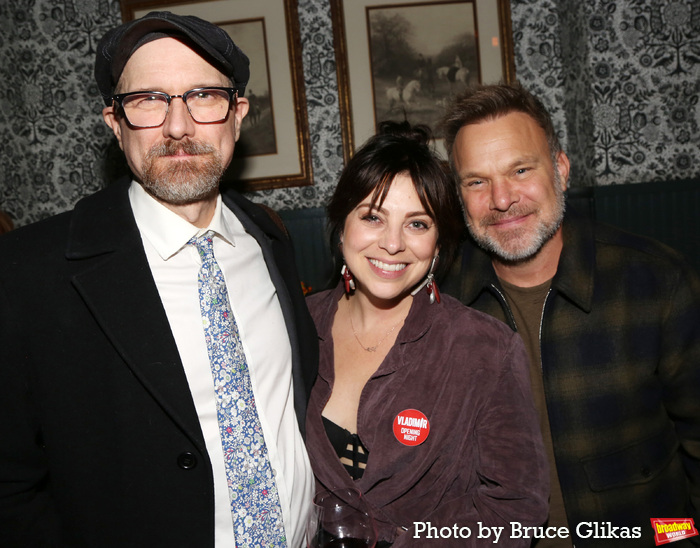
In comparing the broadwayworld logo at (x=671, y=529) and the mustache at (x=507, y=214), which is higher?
the mustache at (x=507, y=214)

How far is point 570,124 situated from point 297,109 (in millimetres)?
2022

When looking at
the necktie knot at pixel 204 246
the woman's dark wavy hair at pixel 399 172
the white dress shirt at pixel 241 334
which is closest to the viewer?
the white dress shirt at pixel 241 334

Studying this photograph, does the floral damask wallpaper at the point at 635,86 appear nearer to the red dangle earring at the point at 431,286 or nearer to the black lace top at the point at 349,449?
the red dangle earring at the point at 431,286

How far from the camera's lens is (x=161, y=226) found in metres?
1.50

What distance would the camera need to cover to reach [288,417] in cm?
164

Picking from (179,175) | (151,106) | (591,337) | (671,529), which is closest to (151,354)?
(179,175)

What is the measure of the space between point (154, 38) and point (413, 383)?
1280 millimetres

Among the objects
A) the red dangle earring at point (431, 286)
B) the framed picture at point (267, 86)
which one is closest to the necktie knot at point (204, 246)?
the red dangle earring at point (431, 286)

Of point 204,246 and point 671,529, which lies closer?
point 204,246

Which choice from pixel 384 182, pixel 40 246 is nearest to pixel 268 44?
pixel 384 182

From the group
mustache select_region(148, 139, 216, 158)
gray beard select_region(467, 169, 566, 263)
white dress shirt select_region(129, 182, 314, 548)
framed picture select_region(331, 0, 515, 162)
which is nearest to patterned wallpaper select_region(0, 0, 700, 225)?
framed picture select_region(331, 0, 515, 162)

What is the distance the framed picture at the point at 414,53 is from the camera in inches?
152

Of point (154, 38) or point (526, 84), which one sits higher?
point (526, 84)

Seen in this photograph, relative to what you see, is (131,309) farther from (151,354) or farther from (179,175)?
(179,175)
